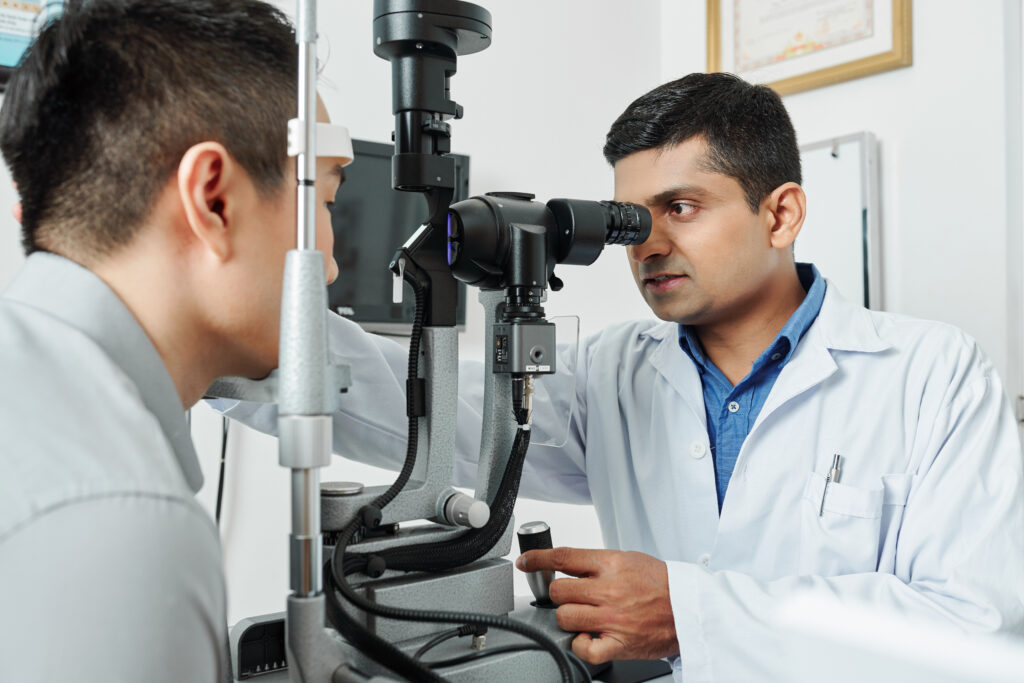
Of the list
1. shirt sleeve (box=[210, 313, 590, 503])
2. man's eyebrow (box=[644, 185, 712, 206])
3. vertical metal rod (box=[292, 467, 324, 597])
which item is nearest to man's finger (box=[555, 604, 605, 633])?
shirt sleeve (box=[210, 313, 590, 503])

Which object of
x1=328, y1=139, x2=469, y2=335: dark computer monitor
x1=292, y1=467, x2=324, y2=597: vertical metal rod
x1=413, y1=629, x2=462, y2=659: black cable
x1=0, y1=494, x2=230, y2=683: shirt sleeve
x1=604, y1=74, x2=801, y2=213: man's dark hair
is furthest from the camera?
x1=328, y1=139, x2=469, y2=335: dark computer monitor

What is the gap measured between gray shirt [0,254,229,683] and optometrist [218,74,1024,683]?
472 mm

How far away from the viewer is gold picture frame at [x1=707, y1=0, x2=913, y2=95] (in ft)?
6.51

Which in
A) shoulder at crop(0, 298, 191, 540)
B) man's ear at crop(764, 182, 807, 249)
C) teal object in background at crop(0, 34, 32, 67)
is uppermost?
teal object in background at crop(0, 34, 32, 67)

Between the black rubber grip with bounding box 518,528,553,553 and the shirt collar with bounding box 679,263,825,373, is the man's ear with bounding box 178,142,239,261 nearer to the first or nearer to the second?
the black rubber grip with bounding box 518,528,553,553

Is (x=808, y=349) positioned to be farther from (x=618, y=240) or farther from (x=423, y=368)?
(x=423, y=368)

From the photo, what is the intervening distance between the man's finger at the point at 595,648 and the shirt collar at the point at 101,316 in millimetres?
441

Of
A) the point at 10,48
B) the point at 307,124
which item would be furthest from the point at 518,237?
the point at 10,48

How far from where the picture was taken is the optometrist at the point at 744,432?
0.98 m

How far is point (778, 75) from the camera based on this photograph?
2270mm

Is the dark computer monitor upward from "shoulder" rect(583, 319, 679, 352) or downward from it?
upward

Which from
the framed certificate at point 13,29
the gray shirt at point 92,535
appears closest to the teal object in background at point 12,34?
the framed certificate at point 13,29

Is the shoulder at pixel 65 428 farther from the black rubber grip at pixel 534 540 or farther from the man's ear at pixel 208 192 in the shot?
the black rubber grip at pixel 534 540

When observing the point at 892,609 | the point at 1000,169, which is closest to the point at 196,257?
the point at 892,609
